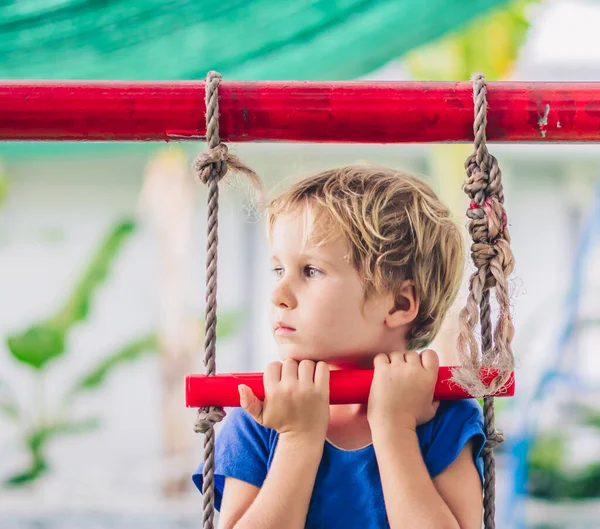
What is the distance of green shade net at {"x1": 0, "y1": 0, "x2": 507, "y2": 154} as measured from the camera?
2371 millimetres

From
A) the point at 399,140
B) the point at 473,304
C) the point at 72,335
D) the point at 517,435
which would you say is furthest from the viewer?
the point at 72,335

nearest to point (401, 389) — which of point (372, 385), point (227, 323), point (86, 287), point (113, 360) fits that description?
point (372, 385)

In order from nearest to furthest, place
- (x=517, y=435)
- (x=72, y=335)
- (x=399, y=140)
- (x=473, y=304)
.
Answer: (x=473, y=304), (x=399, y=140), (x=517, y=435), (x=72, y=335)

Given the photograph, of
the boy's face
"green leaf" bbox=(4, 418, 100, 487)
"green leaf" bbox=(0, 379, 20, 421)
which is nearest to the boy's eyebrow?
the boy's face

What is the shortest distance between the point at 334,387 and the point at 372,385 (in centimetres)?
5

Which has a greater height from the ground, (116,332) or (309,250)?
(116,332)

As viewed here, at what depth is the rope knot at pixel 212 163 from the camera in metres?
1.09

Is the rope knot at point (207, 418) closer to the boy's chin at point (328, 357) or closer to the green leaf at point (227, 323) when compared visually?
the boy's chin at point (328, 357)

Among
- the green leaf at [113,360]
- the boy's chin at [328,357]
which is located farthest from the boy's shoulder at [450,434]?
the green leaf at [113,360]

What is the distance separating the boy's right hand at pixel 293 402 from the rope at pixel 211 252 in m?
0.05

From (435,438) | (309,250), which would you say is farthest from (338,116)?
(435,438)

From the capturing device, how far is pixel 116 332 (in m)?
7.48

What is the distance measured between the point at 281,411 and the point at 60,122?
0.47 meters

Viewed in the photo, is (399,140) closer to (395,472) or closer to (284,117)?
(284,117)
